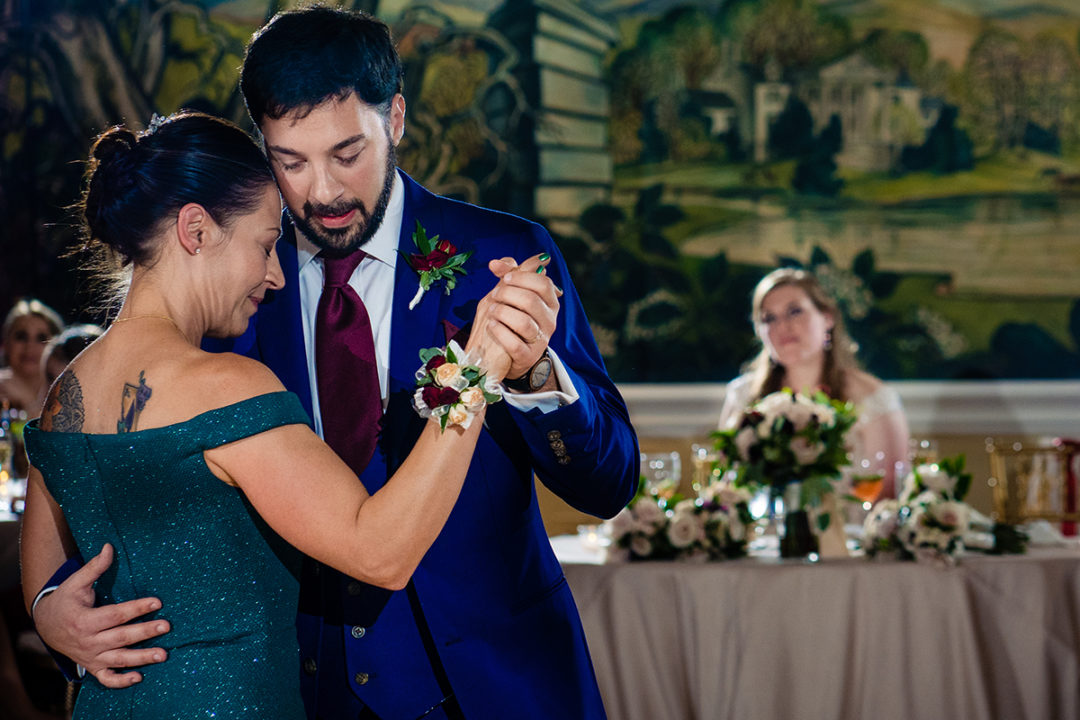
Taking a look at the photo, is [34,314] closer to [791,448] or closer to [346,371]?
[791,448]

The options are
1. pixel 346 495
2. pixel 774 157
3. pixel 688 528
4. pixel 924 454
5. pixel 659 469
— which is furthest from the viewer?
pixel 774 157

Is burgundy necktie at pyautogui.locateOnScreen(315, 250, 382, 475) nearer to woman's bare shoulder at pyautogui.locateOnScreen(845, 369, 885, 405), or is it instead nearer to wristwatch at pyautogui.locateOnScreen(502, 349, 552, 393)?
wristwatch at pyautogui.locateOnScreen(502, 349, 552, 393)

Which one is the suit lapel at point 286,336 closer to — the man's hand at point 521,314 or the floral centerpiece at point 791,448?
the man's hand at point 521,314

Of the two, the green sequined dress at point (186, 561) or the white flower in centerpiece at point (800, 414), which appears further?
the white flower in centerpiece at point (800, 414)

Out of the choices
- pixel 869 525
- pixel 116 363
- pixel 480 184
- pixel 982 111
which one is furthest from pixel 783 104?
Answer: pixel 116 363

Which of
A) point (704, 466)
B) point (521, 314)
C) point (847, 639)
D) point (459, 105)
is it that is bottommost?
point (847, 639)

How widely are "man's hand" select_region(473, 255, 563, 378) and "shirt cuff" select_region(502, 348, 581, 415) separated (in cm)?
7

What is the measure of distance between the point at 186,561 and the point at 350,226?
551 mm

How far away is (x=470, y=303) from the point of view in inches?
65.9

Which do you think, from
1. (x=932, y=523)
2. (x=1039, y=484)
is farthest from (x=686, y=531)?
(x=1039, y=484)

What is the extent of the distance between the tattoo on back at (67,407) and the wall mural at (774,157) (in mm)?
4747

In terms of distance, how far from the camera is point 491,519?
1.62 metres

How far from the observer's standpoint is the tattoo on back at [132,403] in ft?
4.63

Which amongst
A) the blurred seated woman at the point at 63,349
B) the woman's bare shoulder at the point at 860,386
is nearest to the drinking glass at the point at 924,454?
the woman's bare shoulder at the point at 860,386
